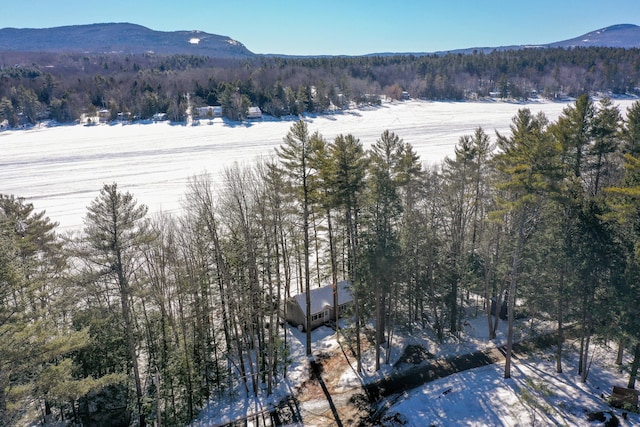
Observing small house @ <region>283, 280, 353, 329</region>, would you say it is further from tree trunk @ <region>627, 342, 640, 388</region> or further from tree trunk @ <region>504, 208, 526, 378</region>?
tree trunk @ <region>627, 342, 640, 388</region>

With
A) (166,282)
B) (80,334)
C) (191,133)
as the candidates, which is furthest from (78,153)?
(80,334)

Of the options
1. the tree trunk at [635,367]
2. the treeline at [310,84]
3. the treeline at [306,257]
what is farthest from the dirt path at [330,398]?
the treeline at [310,84]

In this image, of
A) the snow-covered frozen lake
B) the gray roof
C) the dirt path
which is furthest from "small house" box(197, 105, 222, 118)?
the dirt path

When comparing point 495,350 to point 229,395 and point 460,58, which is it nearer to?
point 229,395

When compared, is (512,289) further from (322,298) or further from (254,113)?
(254,113)

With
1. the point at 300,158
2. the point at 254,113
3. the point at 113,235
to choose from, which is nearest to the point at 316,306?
the point at 300,158

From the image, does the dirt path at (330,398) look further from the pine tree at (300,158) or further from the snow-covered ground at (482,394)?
the pine tree at (300,158)
